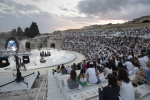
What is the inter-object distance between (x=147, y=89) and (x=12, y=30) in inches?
3453

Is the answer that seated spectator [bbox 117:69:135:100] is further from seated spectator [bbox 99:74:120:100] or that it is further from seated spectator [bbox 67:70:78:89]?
seated spectator [bbox 67:70:78:89]

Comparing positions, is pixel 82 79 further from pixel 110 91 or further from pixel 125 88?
pixel 110 91

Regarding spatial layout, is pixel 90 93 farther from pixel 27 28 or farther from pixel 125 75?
pixel 27 28

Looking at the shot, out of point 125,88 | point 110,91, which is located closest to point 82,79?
point 125,88

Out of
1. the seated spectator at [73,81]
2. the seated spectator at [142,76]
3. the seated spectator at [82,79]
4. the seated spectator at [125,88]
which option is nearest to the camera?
the seated spectator at [125,88]

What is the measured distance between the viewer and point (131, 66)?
6473 mm

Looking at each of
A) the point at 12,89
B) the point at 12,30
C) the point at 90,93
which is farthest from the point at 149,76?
the point at 12,30

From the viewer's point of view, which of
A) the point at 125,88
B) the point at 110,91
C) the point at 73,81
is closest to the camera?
the point at 110,91

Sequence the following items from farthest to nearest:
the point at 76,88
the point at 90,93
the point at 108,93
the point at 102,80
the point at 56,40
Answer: the point at 56,40 → the point at 102,80 → the point at 76,88 → the point at 90,93 → the point at 108,93

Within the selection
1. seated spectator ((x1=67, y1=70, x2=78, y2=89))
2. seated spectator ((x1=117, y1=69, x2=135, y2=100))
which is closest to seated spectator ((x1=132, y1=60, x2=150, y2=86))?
seated spectator ((x1=117, y1=69, x2=135, y2=100))

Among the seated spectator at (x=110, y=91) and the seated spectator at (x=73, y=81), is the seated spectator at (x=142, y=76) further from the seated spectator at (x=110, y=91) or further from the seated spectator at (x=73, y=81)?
the seated spectator at (x=73, y=81)

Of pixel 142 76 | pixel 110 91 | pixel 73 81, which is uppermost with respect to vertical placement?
pixel 110 91

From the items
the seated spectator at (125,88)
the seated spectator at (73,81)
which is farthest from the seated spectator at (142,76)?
the seated spectator at (73,81)

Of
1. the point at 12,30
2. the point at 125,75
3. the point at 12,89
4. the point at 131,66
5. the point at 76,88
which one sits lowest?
the point at 12,89
